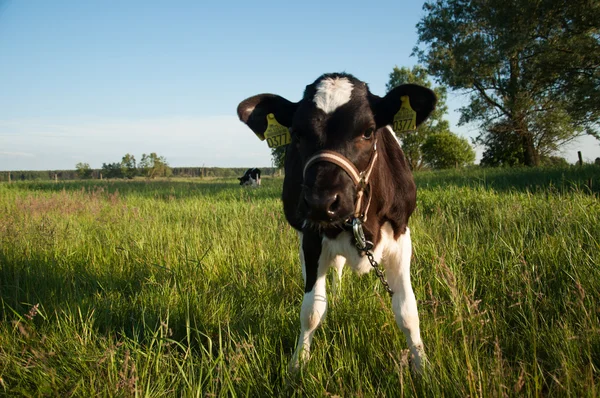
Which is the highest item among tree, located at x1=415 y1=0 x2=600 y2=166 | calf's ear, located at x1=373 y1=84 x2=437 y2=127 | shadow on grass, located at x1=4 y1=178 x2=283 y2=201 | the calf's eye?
tree, located at x1=415 y1=0 x2=600 y2=166

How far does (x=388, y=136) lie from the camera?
11.5ft

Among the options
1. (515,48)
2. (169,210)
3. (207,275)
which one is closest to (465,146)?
(515,48)

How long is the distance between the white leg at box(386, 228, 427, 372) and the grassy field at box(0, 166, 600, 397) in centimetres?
9

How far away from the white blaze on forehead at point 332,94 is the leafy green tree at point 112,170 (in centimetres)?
6385

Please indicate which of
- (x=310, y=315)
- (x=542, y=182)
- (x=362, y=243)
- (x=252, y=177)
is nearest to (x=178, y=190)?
(x=252, y=177)

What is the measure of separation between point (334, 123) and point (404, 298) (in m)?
1.28

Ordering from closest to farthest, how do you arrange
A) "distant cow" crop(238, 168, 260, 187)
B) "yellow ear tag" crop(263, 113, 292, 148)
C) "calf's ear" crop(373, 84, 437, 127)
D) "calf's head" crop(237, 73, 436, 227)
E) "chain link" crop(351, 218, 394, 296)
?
"calf's head" crop(237, 73, 436, 227) → "chain link" crop(351, 218, 394, 296) → "calf's ear" crop(373, 84, 437, 127) → "yellow ear tag" crop(263, 113, 292, 148) → "distant cow" crop(238, 168, 260, 187)

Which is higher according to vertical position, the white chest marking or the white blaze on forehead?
the white blaze on forehead

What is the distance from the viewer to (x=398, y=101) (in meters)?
2.72

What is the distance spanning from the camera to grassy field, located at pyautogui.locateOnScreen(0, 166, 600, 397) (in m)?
2.00

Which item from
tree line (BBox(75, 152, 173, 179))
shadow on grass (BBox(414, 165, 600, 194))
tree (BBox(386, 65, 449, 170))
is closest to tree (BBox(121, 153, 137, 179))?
tree line (BBox(75, 152, 173, 179))

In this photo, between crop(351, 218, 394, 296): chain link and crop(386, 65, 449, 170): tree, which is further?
crop(386, 65, 449, 170): tree

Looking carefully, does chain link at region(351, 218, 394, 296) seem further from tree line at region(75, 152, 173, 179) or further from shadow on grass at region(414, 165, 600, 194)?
tree line at region(75, 152, 173, 179)

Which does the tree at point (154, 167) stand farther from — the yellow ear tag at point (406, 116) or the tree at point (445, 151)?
the yellow ear tag at point (406, 116)
